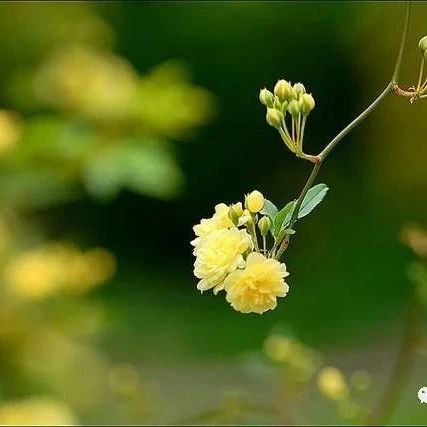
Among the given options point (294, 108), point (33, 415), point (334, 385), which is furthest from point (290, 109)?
point (33, 415)

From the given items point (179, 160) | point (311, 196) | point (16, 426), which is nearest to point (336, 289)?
point (179, 160)

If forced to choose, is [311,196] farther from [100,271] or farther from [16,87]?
[16,87]

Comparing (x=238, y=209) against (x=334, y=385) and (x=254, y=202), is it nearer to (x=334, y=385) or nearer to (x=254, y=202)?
(x=254, y=202)

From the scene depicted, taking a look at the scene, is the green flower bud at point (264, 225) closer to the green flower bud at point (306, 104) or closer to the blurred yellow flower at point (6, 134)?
the green flower bud at point (306, 104)

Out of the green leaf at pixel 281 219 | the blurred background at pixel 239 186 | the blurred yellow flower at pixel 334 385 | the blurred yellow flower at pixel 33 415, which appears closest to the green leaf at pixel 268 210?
the green leaf at pixel 281 219

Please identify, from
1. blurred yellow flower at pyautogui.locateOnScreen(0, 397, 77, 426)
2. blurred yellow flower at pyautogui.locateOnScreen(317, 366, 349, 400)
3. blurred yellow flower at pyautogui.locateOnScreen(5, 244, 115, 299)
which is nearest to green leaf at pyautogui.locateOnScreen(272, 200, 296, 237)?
blurred yellow flower at pyautogui.locateOnScreen(317, 366, 349, 400)
